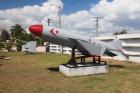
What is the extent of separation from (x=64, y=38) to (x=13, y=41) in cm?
7195

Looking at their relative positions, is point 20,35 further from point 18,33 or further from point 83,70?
point 83,70

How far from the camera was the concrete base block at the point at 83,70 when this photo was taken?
19.6m

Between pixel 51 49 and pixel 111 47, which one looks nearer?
pixel 111 47

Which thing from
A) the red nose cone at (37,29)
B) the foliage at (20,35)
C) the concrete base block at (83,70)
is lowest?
the concrete base block at (83,70)

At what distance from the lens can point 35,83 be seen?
16.6m

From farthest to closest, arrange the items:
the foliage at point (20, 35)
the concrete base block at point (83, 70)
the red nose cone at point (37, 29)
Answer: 1. the foliage at point (20, 35)
2. the concrete base block at point (83, 70)
3. the red nose cone at point (37, 29)

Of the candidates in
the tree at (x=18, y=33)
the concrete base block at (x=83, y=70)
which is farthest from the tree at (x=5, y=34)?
the concrete base block at (x=83, y=70)

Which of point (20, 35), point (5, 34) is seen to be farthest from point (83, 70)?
point (5, 34)

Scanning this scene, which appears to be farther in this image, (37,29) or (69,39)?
(69,39)

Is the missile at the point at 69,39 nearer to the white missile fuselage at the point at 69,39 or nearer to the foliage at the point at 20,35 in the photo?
the white missile fuselage at the point at 69,39

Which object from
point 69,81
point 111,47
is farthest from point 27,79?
point 111,47

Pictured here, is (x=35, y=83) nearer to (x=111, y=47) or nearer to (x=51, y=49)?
(x=111, y=47)

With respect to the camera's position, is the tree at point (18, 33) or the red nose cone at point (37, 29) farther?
the tree at point (18, 33)

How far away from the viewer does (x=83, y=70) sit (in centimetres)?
2019
